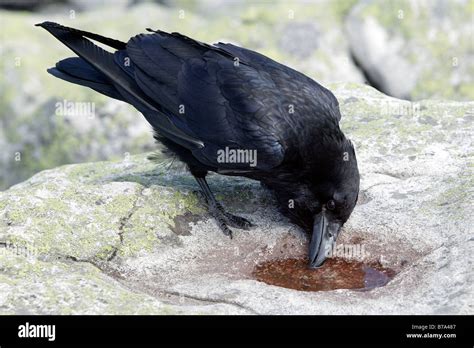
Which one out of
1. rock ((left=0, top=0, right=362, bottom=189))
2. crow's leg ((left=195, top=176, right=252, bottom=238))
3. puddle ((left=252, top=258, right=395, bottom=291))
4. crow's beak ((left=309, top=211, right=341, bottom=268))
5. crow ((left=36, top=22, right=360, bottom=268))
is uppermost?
rock ((left=0, top=0, right=362, bottom=189))

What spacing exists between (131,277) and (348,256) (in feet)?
4.21

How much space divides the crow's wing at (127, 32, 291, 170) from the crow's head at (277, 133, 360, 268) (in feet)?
0.83

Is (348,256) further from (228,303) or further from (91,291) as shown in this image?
(91,291)

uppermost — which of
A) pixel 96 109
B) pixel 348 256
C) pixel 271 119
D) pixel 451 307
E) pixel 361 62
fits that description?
pixel 361 62

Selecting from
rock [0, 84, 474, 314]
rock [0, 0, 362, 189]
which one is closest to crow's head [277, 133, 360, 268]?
rock [0, 84, 474, 314]

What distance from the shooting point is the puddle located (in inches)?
177

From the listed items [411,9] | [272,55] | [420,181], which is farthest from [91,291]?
[411,9]

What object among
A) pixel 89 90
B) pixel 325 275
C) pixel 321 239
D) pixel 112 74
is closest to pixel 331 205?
pixel 321 239

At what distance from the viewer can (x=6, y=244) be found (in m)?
4.47

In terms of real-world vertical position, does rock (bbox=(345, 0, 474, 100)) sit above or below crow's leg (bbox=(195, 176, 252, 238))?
above

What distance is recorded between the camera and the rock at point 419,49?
8.66 m

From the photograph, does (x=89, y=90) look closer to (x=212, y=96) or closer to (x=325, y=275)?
(x=212, y=96)

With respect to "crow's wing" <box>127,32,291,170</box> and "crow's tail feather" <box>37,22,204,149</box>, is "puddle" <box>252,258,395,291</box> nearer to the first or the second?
"crow's wing" <box>127,32,291,170</box>

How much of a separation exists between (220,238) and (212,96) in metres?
0.92
